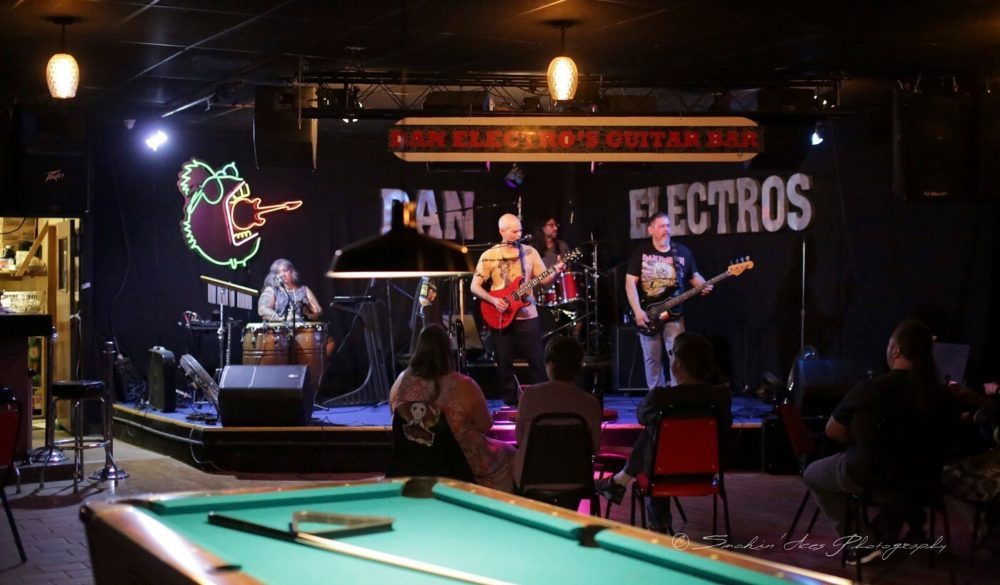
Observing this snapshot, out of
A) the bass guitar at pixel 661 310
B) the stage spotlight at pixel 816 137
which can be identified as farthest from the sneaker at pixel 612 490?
the stage spotlight at pixel 816 137

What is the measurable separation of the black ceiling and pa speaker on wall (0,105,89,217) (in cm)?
55

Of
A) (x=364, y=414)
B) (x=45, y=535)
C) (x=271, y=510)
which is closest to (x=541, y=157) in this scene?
(x=364, y=414)

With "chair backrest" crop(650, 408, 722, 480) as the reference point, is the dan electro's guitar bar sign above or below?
above

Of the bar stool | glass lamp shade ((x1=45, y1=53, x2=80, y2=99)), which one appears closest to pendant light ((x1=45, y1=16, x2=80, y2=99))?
glass lamp shade ((x1=45, y1=53, x2=80, y2=99))

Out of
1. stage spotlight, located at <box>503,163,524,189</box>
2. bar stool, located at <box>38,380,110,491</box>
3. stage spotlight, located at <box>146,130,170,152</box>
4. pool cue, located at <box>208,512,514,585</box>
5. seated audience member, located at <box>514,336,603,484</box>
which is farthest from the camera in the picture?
stage spotlight, located at <box>503,163,524,189</box>

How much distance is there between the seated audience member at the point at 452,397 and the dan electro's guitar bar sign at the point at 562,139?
368cm

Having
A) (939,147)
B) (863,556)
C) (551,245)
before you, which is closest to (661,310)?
(551,245)

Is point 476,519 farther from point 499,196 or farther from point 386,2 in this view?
point 499,196

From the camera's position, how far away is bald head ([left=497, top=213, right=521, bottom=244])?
9.65 metres

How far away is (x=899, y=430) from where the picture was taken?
5.47 metres

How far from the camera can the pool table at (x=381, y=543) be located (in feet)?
9.58

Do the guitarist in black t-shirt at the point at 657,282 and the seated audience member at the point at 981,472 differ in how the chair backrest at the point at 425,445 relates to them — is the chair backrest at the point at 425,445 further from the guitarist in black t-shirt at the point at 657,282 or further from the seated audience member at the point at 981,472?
the guitarist in black t-shirt at the point at 657,282

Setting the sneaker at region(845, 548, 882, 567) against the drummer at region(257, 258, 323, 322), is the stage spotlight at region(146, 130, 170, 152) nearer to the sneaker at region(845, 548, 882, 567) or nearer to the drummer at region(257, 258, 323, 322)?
the drummer at region(257, 258, 323, 322)

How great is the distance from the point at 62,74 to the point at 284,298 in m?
4.37
